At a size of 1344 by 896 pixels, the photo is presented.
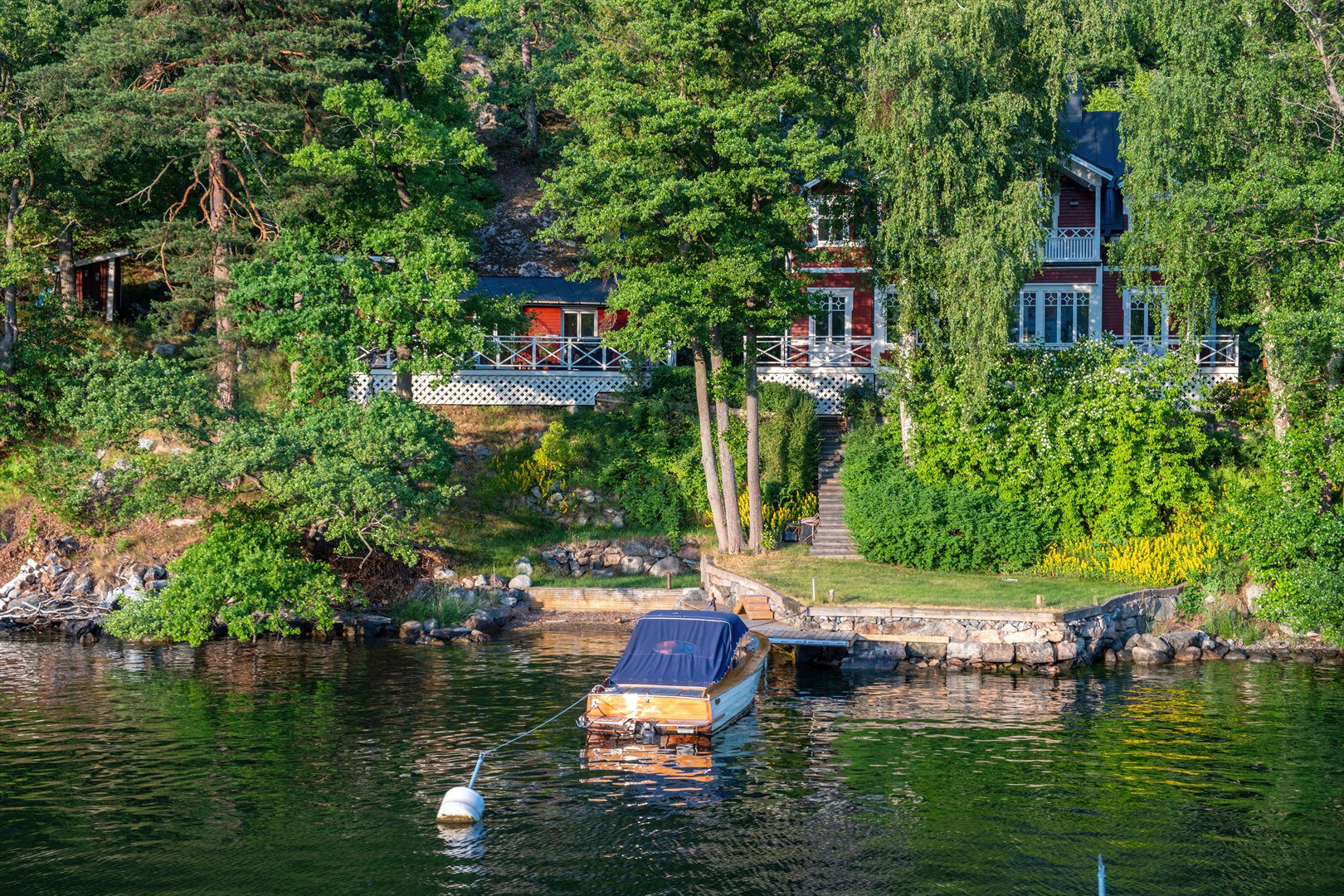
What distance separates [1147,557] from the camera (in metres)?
26.7

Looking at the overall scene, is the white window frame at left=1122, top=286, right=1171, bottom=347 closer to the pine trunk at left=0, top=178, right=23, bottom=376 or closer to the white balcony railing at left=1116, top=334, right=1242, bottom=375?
the white balcony railing at left=1116, top=334, right=1242, bottom=375

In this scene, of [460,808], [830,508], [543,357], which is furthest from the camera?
[543,357]

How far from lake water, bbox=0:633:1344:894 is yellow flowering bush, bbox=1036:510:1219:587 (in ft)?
14.4

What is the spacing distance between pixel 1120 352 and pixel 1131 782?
15.6 metres

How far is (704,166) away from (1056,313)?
43.1 feet

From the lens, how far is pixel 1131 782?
1528cm

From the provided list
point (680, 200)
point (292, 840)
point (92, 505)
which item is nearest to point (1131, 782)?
point (292, 840)

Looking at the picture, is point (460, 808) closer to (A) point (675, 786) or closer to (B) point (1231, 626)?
(A) point (675, 786)

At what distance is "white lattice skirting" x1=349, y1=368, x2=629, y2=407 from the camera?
1393 inches

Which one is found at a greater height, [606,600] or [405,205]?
[405,205]

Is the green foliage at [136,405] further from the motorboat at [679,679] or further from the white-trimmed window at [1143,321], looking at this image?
the white-trimmed window at [1143,321]

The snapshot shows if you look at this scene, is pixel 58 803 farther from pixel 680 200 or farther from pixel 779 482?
pixel 779 482

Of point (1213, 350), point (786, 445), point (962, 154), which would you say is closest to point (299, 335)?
point (786, 445)

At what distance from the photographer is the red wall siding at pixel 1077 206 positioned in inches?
1385
